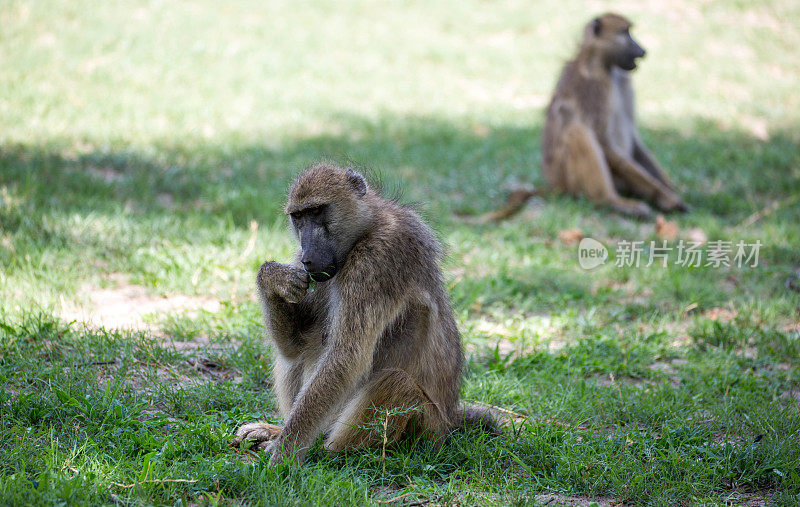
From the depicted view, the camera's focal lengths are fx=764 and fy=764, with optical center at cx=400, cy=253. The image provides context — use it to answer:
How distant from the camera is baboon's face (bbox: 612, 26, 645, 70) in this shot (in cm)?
810

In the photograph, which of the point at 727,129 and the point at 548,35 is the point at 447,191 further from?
the point at 548,35

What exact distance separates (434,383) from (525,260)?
3013mm

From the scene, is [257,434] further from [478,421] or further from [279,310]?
[478,421]

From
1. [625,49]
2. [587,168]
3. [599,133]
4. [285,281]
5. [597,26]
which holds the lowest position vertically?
[587,168]

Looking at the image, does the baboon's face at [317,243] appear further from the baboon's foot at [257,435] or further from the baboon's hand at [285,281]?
the baboon's foot at [257,435]

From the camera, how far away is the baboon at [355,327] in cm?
337

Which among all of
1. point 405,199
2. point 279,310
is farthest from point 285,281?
point 405,199

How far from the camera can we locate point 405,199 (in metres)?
7.44

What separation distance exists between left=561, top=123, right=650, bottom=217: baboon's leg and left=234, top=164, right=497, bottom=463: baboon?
15.7 feet

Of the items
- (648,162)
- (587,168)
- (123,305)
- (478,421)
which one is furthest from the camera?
(648,162)

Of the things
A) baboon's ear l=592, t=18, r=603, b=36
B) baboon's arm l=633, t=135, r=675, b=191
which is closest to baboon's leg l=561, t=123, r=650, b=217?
baboon's arm l=633, t=135, r=675, b=191

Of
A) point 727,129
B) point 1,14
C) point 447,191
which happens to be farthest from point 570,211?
point 1,14

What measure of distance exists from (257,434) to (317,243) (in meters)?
0.93

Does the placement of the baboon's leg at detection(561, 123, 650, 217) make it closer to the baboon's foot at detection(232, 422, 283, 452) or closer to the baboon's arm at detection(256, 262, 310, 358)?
the baboon's arm at detection(256, 262, 310, 358)
